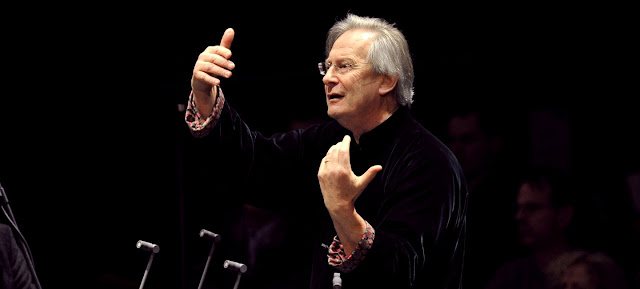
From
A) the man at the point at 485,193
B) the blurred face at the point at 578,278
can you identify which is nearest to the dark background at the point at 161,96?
the man at the point at 485,193

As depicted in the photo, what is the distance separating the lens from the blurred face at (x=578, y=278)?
8.43ft

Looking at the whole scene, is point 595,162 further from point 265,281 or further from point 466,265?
point 265,281

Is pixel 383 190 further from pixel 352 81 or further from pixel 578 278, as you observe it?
pixel 578 278

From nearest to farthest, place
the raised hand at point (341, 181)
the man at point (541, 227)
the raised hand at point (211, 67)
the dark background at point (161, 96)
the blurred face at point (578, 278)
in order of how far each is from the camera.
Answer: the raised hand at point (341, 181), the raised hand at point (211, 67), the blurred face at point (578, 278), the man at point (541, 227), the dark background at point (161, 96)

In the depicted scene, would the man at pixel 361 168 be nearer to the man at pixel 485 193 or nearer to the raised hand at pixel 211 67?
the raised hand at pixel 211 67

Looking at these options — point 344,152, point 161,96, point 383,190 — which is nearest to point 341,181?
point 344,152

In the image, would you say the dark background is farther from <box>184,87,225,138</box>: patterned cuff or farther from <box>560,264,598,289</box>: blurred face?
<box>184,87,225,138</box>: patterned cuff

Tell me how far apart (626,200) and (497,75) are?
0.64 meters

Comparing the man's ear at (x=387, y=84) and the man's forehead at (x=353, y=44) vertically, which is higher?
the man's forehead at (x=353, y=44)

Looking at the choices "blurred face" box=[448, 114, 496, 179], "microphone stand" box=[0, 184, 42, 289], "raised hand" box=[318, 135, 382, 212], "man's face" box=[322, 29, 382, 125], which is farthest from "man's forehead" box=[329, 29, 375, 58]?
"microphone stand" box=[0, 184, 42, 289]

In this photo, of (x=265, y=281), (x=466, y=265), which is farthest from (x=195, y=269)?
(x=466, y=265)

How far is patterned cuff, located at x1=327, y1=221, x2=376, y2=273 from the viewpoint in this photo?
66.7 inches

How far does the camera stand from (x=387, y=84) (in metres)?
2.04

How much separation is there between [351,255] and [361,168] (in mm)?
400
